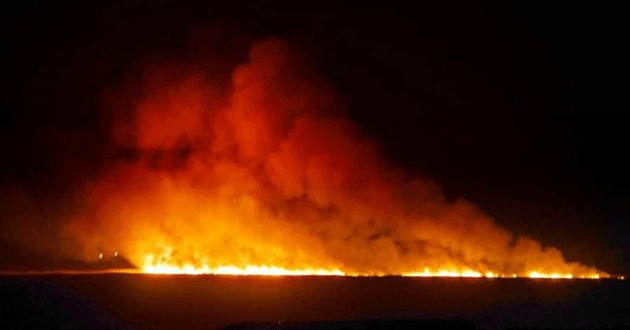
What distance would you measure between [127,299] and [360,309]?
38.7ft

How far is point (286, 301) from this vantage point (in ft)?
120

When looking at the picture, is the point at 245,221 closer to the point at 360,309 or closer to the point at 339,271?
the point at 339,271

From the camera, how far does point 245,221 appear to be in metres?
47.1

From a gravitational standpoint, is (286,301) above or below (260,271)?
below

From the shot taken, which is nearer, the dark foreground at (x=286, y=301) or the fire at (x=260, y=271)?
the dark foreground at (x=286, y=301)

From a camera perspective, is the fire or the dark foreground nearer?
the dark foreground

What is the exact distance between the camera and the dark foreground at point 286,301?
27523 millimetres

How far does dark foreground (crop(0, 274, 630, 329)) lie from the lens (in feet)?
90.3

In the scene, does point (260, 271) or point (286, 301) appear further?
point (260, 271)

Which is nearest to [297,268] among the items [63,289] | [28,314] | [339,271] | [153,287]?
[339,271]

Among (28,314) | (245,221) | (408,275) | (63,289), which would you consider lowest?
(28,314)

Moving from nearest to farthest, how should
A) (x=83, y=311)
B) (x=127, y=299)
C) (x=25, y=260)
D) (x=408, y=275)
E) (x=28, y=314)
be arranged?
(x=28, y=314)
(x=83, y=311)
(x=127, y=299)
(x=25, y=260)
(x=408, y=275)

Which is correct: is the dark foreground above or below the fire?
below

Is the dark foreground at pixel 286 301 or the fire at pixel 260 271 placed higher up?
the fire at pixel 260 271
